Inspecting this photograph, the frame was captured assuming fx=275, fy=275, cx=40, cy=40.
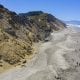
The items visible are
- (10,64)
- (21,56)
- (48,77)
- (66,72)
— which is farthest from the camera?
(21,56)

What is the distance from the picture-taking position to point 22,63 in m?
48.0

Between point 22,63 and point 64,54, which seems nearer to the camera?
point 22,63

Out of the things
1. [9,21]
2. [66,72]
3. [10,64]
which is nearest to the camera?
[66,72]

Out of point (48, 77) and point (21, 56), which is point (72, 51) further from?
point (48, 77)

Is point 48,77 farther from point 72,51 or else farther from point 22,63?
point 72,51

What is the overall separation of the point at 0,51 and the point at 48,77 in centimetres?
1376

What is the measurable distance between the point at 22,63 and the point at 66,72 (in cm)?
937

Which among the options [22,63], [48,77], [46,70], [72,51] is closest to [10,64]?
[22,63]

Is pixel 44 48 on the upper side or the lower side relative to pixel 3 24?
lower

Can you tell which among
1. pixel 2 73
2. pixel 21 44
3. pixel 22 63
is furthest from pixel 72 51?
pixel 2 73

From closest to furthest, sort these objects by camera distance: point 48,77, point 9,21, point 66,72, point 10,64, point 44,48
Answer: point 48,77
point 66,72
point 10,64
point 44,48
point 9,21

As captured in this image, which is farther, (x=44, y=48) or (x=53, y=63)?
(x=44, y=48)

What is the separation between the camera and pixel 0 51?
49.2m

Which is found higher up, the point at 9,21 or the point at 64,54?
the point at 9,21
